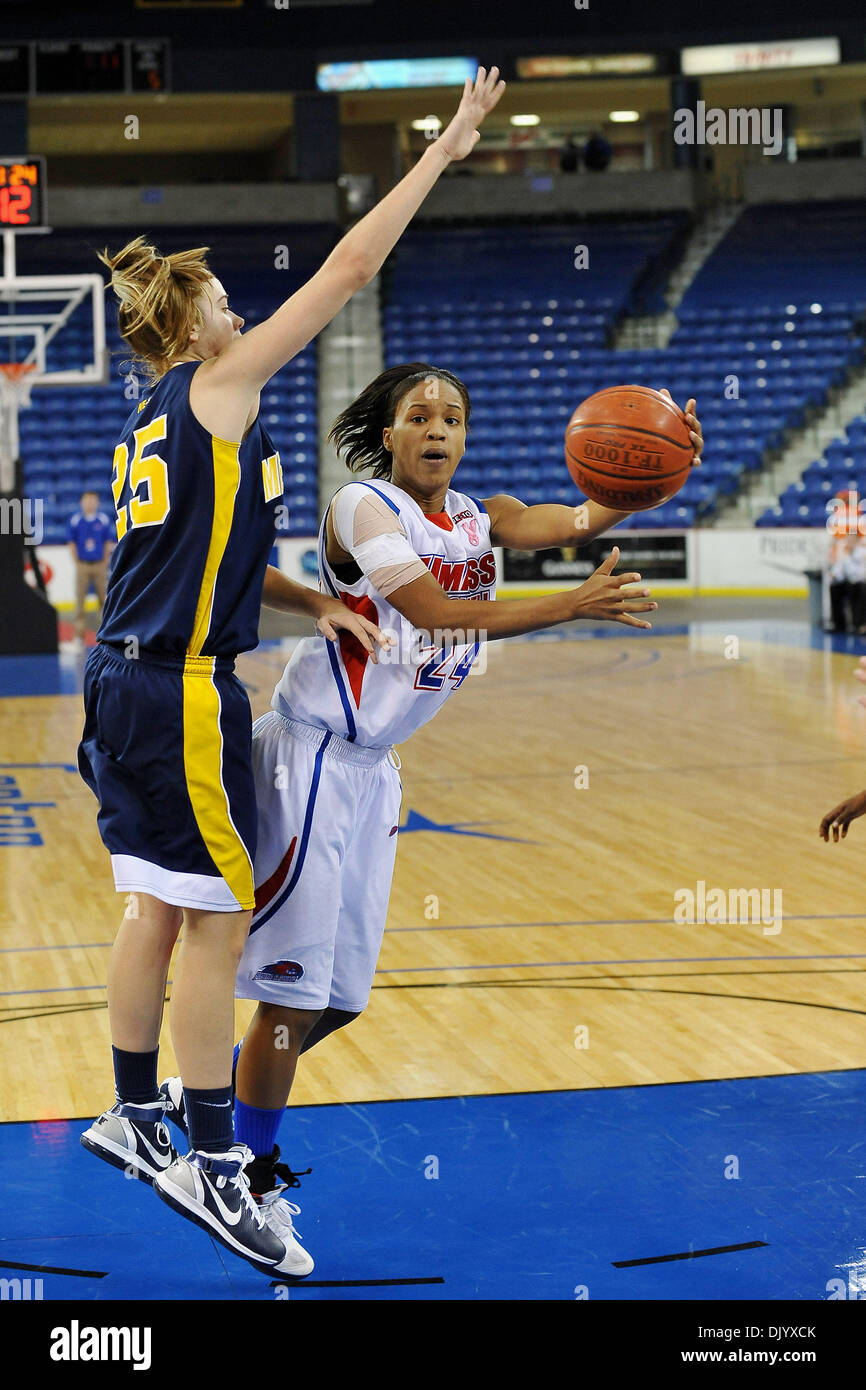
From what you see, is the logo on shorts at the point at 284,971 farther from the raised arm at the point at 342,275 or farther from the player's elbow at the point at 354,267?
the player's elbow at the point at 354,267

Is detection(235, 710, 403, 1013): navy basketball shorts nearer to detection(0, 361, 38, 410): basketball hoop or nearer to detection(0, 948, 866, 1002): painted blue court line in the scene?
detection(0, 948, 866, 1002): painted blue court line

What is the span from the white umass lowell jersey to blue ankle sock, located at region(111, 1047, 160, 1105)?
71 centimetres

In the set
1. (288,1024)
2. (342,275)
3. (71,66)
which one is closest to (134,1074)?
(288,1024)

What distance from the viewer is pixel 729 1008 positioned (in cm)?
442

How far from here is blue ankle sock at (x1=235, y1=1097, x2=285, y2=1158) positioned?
9.98 feet

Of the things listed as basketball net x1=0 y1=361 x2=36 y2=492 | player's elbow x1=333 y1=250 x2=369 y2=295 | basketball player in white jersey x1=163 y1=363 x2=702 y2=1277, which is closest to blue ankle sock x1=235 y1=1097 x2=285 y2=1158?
basketball player in white jersey x1=163 y1=363 x2=702 y2=1277

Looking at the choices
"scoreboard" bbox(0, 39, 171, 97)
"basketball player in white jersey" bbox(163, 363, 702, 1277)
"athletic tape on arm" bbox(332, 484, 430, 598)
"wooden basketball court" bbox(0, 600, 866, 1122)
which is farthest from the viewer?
"scoreboard" bbox(0, 39, 171, 97)

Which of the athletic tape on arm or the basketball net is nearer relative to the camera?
the athletic tape on arm

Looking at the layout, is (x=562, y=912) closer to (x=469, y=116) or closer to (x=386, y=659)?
(x=386, y=659)

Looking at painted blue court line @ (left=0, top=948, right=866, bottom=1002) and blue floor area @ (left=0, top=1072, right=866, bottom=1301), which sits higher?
blue floor area @ (left=0, top=1072, right=866, bottom=1301)

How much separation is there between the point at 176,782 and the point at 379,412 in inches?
36.0

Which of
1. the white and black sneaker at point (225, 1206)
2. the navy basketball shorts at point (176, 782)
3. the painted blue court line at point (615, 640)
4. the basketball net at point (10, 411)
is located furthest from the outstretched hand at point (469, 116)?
the basketball net at point (10, 411)

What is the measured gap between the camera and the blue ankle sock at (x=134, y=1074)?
2875 millimetres
